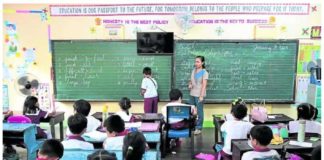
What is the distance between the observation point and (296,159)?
257 cm

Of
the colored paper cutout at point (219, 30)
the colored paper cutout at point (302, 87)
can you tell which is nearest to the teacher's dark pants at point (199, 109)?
the colored paper cutout at point (219, 30)

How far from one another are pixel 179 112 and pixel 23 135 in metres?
1.80

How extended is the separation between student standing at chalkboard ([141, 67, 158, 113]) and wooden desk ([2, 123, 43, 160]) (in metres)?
2.10

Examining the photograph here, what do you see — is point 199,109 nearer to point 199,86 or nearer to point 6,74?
point 199,86

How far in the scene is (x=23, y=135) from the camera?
3439 millimetres

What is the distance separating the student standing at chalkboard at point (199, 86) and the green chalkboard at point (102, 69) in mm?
443

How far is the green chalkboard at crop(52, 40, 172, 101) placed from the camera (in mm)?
5547

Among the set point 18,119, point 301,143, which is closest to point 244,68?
point 301,143

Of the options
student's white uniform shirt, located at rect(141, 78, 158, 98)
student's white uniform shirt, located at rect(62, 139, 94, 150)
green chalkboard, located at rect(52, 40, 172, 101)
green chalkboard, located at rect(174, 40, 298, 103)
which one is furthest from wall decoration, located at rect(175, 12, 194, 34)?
student's white uniform shirt, located at rect(62, 139, 94, 150)

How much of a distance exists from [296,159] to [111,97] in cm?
370

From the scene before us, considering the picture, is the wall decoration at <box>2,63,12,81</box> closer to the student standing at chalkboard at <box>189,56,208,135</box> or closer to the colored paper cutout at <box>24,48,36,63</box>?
the colored paper cutout at <box>24,48,36,63</box>

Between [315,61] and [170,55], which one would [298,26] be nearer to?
[315,61]

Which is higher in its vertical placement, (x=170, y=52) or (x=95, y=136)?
(x=170, y=52)

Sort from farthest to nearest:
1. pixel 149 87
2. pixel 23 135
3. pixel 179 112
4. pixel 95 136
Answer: pixel 149 87, pixel 179 112, pixel 23 135, pixel 95 136
